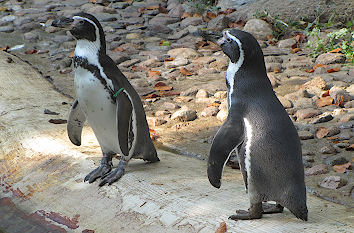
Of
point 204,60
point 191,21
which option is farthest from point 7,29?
point 204,60

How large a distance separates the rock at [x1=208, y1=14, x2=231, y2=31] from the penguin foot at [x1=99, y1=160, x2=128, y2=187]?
184 inches

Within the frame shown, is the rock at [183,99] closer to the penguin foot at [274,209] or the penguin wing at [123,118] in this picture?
the penguin wing at [123,118]

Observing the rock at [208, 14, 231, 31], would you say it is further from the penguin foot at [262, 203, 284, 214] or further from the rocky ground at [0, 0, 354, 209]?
the penguin foot at [262, 203, 284, 214]

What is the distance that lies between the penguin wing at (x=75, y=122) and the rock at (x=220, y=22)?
175 inches

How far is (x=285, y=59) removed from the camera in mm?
6277

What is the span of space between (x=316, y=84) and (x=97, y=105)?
2.82 m

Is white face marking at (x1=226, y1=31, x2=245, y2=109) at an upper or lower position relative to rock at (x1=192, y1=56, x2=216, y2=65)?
upper

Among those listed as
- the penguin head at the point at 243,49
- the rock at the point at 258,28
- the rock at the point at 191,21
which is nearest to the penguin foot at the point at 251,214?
the penguin head at the point at 243,49

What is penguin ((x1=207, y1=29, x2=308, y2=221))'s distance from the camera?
2244 mm

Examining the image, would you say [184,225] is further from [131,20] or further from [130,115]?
[131,20]

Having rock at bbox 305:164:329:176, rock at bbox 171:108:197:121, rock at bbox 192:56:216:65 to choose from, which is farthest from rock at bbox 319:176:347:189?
rock at bbox 192:56:216:65

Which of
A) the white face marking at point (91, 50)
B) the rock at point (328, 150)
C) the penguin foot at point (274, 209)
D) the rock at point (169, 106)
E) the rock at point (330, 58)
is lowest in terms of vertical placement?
the rock at point (169, 106)

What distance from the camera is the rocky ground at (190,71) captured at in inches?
158

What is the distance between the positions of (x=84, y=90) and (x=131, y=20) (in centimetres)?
557
